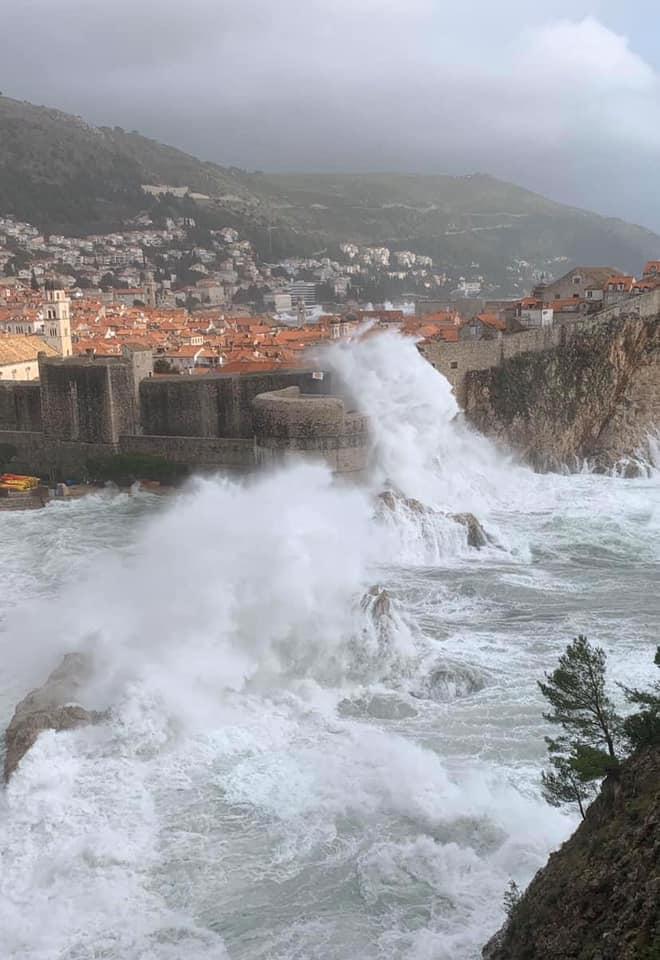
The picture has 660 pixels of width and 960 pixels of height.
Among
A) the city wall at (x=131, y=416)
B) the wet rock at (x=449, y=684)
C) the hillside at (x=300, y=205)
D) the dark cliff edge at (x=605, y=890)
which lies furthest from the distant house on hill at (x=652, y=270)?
the hillside at (x=300, y=205)

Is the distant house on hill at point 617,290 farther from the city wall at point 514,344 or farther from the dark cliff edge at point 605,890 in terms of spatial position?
the dark cliff edge at point 605,890

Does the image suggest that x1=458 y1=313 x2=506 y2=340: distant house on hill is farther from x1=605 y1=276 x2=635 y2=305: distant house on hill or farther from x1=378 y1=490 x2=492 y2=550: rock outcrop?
x1=378 y1=490 x2=492 y2=550: rock outcrop

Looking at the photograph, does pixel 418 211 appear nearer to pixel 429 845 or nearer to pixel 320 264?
pixel 320 264

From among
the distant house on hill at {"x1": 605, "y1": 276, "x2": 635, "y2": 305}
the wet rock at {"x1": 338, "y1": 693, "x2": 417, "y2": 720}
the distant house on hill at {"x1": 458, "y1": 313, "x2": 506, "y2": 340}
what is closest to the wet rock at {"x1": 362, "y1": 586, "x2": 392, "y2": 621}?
the wet rock at {"x1": 338, "y1": 693, "x2": 417, "y2": 720}

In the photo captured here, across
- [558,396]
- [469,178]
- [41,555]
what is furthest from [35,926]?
[469,178]

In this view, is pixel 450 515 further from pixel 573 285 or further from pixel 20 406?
pixel 573 285

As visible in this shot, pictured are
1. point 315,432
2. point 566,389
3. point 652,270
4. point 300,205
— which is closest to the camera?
point 315,432

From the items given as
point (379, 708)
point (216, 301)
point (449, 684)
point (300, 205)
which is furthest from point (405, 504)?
point (300, 205)
